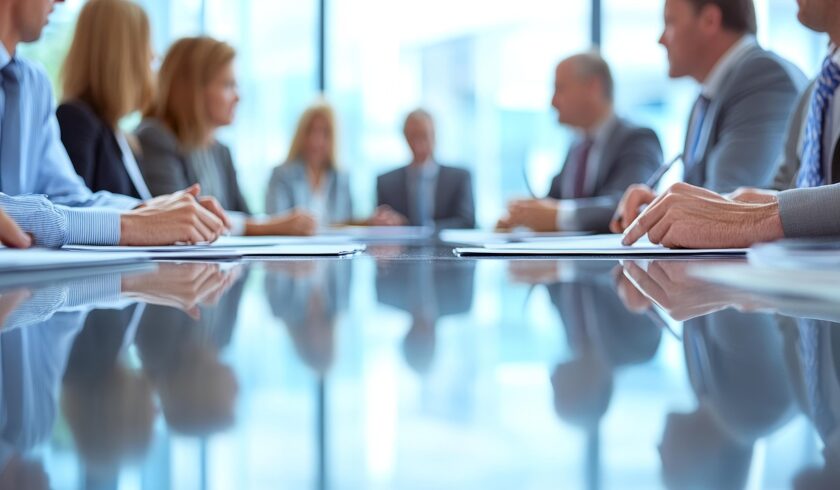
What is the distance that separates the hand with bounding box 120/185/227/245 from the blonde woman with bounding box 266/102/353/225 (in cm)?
237

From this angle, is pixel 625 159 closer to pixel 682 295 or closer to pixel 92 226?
pixel 92 226

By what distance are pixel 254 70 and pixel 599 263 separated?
4005 millimetres

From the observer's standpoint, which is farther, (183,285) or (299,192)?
(299,192)

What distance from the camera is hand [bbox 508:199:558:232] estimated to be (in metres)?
1.69

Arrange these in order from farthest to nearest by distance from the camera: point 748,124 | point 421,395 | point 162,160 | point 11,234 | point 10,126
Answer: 1. point 162,160
2. point 748,124
3. point 10,126
4. point 11,234
5. point 421,395

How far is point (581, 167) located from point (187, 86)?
4.07ft

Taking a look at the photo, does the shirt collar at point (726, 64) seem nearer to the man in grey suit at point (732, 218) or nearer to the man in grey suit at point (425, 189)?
the man in grey suit at point (732, 218)

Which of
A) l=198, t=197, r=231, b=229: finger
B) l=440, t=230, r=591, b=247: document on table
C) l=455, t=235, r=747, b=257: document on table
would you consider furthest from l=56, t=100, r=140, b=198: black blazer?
l=455, t=235, r=747, b=257: document on table

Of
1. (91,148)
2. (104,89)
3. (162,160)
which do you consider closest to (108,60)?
(104,89)

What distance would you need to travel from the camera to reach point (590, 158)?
2383mm

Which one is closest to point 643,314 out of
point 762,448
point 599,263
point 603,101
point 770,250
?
point 770,250

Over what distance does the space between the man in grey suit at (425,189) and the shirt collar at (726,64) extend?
1768mm

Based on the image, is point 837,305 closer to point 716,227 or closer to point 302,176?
point 716,227

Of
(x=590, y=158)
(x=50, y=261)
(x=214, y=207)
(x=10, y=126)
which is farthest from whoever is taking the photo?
Answer: (x=590, y=158)
